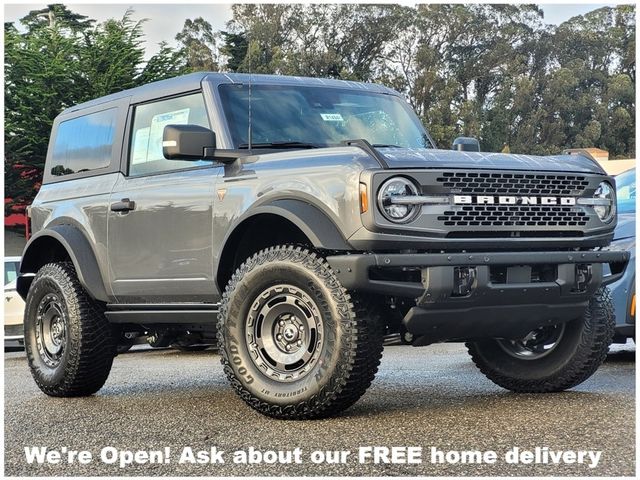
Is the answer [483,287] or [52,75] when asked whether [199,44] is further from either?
[483,287]

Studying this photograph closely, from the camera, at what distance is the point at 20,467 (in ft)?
17.6

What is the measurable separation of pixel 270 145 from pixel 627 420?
2.67m

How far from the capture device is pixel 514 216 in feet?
20.9

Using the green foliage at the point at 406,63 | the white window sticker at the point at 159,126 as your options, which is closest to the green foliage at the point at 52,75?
the green foliage at the point at 406,63

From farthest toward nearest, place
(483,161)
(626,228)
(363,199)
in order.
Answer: (626,228)
(483,161)
(363,199)

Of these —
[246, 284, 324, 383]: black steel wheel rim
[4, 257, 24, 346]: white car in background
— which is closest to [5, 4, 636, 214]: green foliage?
[246, 284, 324, 383]: black steel wheel rim

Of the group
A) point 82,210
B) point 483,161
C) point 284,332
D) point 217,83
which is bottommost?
point 284,332

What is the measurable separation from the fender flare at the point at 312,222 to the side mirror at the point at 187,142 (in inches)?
25.0

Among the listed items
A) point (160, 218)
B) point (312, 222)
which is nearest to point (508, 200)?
point (312, 222)

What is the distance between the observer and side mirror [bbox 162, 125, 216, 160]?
6746 mm

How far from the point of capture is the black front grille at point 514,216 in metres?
6.14

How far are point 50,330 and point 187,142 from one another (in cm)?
247

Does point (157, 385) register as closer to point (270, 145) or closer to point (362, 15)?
point (270, 145)

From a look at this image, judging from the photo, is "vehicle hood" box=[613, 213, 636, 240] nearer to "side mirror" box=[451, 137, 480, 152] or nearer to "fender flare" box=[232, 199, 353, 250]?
"side mirror" box=[451, 137, 480, 152]
